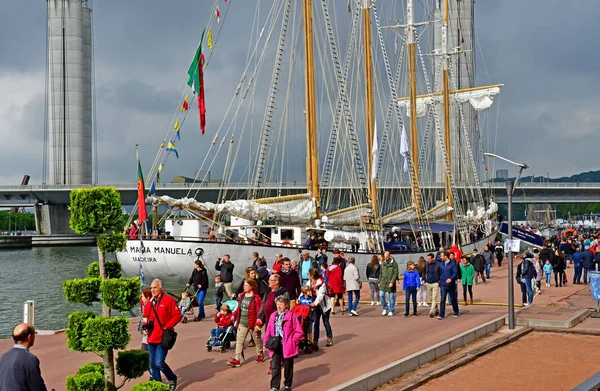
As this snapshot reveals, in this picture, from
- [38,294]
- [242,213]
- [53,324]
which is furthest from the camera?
[38,294]

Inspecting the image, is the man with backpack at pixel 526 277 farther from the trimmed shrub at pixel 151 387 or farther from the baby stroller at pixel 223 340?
the trimmed shrub at pixel 151 387

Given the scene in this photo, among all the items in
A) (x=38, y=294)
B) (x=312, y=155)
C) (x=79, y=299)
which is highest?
(x=312, y=155)

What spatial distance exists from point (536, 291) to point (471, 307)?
5.11 metres

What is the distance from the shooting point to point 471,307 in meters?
20.8

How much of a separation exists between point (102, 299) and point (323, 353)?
5.55 m

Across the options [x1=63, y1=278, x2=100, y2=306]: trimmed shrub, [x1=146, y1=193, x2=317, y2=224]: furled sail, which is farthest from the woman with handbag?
[x1=146, y1=193, x2=317, y2=224]: furled sail

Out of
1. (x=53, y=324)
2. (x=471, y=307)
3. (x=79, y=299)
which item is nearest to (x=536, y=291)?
(x=471, y=307)

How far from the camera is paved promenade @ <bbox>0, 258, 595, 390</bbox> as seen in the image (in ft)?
39.0

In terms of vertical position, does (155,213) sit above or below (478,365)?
above

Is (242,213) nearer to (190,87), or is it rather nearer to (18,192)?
(190,87)

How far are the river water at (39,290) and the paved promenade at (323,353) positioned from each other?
27.2ft

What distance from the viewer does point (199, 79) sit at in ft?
80.0

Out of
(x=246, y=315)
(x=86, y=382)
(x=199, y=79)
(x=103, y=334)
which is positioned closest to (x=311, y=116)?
(x=199, y=79)

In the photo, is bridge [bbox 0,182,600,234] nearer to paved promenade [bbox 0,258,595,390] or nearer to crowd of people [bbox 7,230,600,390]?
crowd of people [bbox 7,230,600,390]
